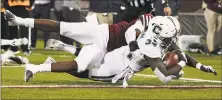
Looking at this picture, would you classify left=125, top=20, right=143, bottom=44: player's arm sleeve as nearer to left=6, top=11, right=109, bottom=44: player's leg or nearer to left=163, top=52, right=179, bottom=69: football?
left=6, top=11, right=109, bottom=44: player's leg

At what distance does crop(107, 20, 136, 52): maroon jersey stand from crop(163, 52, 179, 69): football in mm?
824

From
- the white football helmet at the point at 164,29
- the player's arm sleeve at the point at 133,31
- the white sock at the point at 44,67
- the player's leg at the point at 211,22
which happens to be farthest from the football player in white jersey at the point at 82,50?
the player's leg at the point at 211,22

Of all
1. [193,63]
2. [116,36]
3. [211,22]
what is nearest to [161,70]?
[193,63]

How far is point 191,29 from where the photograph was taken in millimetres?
21875

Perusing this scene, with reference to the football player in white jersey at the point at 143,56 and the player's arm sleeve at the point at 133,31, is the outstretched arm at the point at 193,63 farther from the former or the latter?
the player's arm sleeve at the point at 133,31

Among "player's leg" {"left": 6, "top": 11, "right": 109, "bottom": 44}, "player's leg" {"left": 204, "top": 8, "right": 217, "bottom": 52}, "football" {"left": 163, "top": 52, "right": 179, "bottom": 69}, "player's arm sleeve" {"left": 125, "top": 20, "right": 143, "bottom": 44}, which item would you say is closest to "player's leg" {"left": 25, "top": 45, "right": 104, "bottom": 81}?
"player's leg" {"left": 6, "top": 11, "right": 109, "bottom": 44}

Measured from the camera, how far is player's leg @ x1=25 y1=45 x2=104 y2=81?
340 inches

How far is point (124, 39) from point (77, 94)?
3.15 feet

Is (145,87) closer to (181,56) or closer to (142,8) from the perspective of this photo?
(181,56)

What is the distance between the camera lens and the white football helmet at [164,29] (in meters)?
8.22

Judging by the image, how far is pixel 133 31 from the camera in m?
8.76

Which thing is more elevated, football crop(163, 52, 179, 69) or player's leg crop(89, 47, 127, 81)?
football crop(163, 52, 179, 69)

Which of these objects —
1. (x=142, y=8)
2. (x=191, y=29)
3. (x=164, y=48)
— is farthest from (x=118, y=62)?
(x=191, y=29)

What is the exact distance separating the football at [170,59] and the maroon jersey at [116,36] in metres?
0.82
